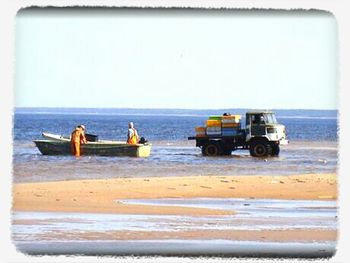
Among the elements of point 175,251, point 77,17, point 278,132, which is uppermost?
point 77,17

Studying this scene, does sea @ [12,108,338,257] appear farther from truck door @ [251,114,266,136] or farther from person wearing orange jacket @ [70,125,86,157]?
truck door @ [251,114,266,136]

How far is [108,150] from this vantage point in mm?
15875

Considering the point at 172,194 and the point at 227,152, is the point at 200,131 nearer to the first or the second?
the point at 227,152

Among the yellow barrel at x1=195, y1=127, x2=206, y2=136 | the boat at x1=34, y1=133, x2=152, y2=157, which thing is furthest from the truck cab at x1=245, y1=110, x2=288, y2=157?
the boat at x1=34, y1=133, x2=152, y2=157

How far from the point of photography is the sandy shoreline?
15.3 metres

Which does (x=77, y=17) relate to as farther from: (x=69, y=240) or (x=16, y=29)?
(x=69, y=240)

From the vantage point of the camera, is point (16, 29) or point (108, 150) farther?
point (108, 150)

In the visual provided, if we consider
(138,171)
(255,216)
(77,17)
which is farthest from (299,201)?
(77,17)

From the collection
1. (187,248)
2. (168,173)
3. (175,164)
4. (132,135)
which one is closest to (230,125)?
(175,164)

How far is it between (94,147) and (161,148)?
665 millimetres

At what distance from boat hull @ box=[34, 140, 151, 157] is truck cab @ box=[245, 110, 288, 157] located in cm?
95

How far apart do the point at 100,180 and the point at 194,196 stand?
83cm

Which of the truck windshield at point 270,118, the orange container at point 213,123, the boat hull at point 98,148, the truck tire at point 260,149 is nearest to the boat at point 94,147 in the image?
the boat hull at point 98,148

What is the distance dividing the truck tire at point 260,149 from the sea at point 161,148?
2.5 inches
